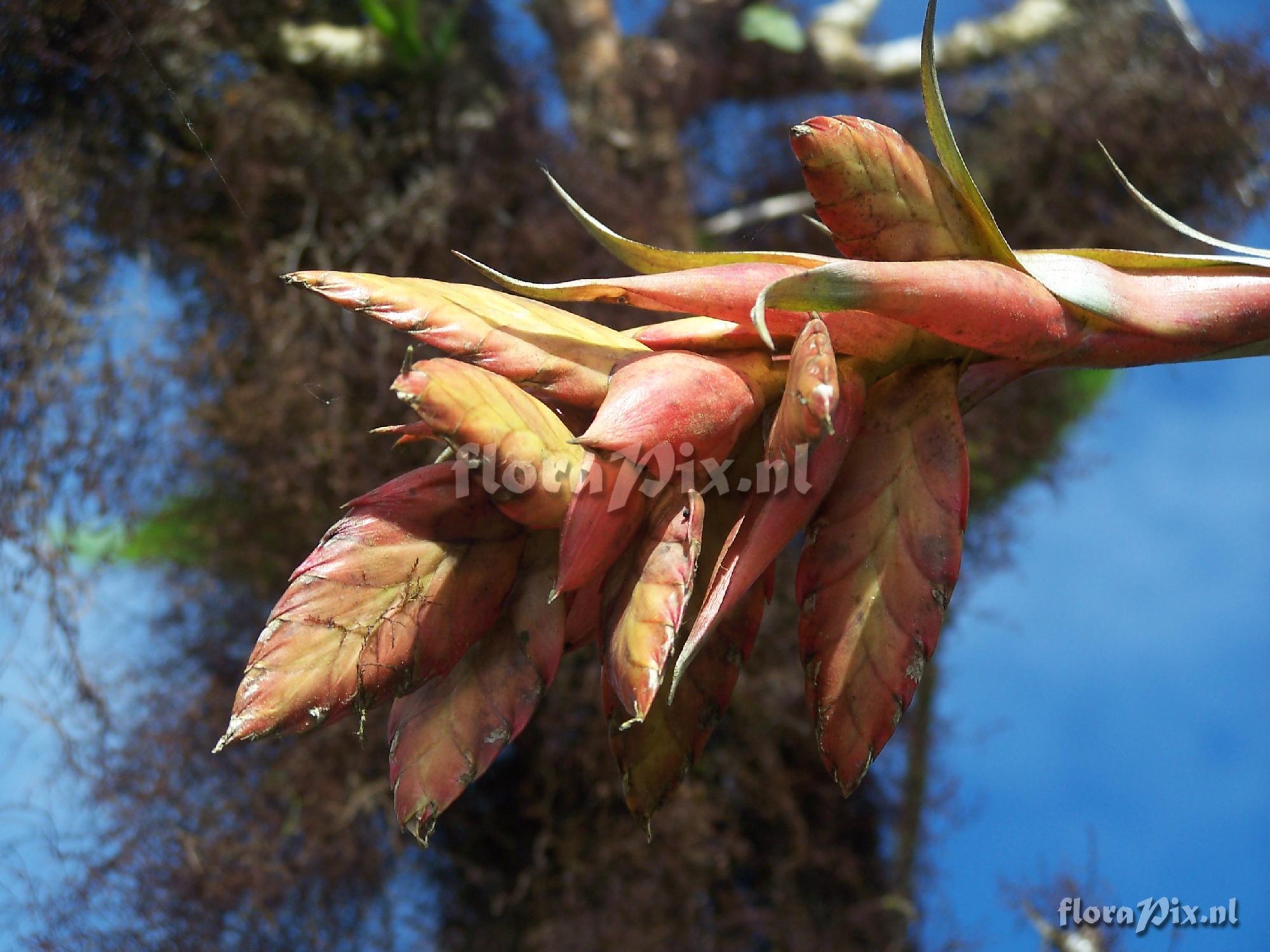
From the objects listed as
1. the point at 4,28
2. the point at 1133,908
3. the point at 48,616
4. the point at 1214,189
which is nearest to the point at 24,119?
the point at 4,28

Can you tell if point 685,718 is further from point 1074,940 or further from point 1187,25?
point 1187,25

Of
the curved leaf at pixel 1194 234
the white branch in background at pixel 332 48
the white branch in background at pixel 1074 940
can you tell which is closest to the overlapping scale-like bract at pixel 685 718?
the curved leaf at pixel 1194 234

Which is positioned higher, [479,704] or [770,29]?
[770,29]

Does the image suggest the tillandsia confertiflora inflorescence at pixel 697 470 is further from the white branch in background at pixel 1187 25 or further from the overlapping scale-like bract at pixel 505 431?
the white branch in background at pixel 1187 25

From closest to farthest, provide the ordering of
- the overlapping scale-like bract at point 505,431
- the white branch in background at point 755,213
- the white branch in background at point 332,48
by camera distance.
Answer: the overlapping scale-like bract at point 505,431 < the white branch in background at point 332,48 < the white branch in background at point 755,213

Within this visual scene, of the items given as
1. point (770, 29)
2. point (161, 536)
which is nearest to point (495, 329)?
point (161, 536)

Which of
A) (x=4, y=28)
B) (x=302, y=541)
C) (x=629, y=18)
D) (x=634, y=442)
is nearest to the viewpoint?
(x=634, y=442)

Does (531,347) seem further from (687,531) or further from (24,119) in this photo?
(24,119)
